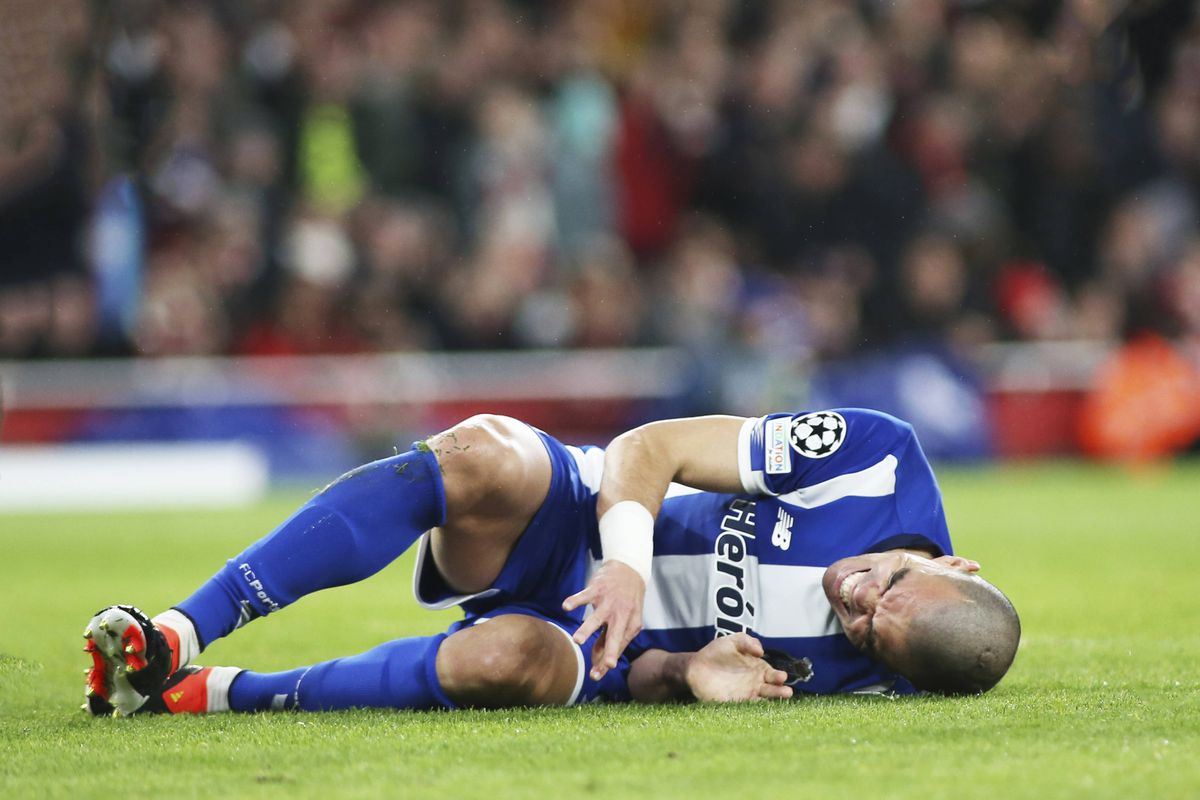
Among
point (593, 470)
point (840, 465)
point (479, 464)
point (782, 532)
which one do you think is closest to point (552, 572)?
point (593, 470)

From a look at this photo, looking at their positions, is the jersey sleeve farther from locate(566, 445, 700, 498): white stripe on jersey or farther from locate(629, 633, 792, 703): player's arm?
locate(629, 633, 792, 703): player's arm

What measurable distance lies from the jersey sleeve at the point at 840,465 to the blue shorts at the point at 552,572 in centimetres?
42

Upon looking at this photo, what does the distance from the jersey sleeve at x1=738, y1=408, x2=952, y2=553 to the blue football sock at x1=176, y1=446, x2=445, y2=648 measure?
0.76m

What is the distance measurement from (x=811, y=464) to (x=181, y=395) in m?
9.08

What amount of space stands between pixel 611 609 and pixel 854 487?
28.7 inches

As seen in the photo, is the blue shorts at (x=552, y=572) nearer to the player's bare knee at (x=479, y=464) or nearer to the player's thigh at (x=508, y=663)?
the player's thigh at (x=508, y=663)

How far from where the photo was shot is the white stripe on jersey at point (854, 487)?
393 centimetres

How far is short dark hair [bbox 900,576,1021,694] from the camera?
3572 mm

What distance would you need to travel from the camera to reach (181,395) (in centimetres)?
1231

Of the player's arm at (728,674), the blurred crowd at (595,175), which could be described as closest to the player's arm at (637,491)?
the player's arm at (728,674)

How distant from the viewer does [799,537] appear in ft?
12.9

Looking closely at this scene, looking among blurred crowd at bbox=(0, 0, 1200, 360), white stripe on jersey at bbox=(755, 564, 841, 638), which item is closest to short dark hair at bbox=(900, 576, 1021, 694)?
white stripe on jersey at bbox=(755, 564, 841, 638)

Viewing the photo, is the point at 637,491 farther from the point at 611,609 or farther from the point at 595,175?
the point at 595,175

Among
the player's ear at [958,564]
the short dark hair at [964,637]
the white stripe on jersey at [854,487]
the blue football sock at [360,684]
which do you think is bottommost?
the blue football sock at [360,684]
